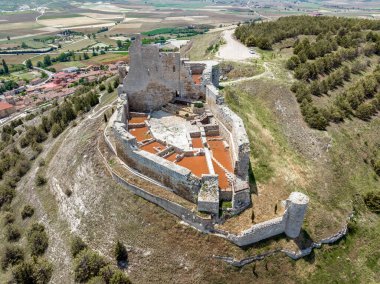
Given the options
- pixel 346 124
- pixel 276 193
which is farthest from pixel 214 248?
pixel 346 124

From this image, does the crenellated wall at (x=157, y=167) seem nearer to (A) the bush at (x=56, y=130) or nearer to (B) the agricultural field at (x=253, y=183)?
(B) the agricultural field at (x=253, y=183)

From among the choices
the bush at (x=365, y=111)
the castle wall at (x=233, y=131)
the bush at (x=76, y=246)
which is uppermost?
the castle wall at (x=233, y=131)

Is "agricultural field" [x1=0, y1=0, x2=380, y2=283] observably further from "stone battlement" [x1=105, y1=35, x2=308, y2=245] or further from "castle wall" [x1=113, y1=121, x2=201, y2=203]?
"castle wall" [x1=113, y1=121, x2=201, y2=203]

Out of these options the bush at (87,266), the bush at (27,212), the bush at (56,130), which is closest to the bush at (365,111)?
the bush at (87,266)

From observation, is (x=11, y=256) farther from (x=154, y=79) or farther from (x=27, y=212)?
(x=154, y=79)

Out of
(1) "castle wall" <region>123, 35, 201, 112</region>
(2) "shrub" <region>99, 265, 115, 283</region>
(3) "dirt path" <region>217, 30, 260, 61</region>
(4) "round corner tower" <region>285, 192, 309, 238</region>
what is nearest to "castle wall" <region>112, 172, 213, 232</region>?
(4) "round corner tower" <region>285, 192, 309, 238</region>

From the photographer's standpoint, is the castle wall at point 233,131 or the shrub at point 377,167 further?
the shrub at point 377,167
